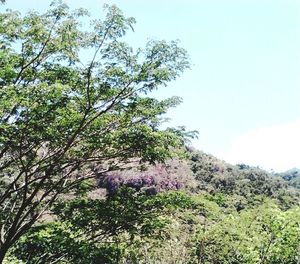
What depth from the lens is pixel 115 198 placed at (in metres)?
13.2

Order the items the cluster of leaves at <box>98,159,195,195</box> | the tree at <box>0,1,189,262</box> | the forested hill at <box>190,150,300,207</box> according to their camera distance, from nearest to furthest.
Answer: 1. the tree at <box>0,1,189,262</box>
2. the cluster of leaves at <box>98,159,195,195</box>
3. the forested hill at <box>190,150,300,207</box>

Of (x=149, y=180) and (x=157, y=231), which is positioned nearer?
(x=157, y=231)

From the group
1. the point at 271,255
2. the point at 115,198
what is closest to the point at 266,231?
the point at 271,255

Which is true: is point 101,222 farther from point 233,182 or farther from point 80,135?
point 233,182

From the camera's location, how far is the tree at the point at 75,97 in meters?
9.87

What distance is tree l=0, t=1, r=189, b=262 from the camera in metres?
9.87

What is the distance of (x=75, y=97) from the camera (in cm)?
1074

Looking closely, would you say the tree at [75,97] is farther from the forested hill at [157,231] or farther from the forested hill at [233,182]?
the forested hill at [233,182]

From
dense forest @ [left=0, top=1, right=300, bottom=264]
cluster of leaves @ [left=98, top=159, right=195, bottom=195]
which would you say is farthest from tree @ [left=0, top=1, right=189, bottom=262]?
cluster of leaves @ [left=98, top=159, right=195, bottom=195]

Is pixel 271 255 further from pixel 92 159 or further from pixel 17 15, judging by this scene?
pixel 17 15

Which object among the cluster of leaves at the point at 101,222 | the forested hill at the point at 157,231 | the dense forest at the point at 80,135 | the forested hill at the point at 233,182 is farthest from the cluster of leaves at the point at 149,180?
the cluster of leaves at the point at 101,222

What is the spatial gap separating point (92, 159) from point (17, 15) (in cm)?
446

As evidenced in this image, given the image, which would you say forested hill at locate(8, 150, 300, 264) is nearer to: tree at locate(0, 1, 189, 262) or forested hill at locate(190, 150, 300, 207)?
tree at locate(0, 1, 189, 262)

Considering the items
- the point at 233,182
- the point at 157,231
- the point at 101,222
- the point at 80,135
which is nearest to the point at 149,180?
the point at 233,182
